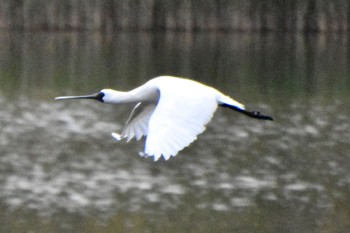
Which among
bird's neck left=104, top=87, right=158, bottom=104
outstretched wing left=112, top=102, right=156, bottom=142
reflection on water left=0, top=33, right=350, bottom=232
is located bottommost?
reflection on water left=0, top=33, right=350, bottom=232

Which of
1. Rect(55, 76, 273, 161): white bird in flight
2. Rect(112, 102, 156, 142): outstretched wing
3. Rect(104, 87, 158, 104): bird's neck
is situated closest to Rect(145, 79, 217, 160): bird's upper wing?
Rect(55, 76, 273, 161): white bird in flight

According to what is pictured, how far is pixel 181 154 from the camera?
14.6 m

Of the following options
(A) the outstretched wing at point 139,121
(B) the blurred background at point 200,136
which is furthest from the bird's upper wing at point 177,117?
(B) the blurred background at point 200,136

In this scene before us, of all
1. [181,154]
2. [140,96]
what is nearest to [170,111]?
[140,96]

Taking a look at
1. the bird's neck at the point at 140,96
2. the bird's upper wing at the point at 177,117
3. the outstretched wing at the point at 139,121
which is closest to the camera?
the bird's upper wing at the point at 177,117

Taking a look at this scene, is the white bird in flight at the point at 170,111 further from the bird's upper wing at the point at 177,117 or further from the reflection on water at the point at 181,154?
the reflection on water at the point at 181,154

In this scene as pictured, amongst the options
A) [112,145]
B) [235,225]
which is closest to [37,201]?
[235,225]

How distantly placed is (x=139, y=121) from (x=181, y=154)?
649 centimetres

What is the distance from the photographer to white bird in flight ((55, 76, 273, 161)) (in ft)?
21.0

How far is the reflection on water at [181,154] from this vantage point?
11148 mm

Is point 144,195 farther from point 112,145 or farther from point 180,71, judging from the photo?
point 180,71

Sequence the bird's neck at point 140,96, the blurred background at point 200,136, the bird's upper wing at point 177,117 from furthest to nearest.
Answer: the blurred background at point 200,136
the bird's neck at point 140,96
the bird's upper wing at point 177,117

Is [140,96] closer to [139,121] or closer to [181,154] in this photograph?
[139,121]

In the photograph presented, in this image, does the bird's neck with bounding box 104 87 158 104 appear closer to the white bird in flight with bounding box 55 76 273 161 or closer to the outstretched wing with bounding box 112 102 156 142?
the white bird in flight with bounding box 55 76 273 161
